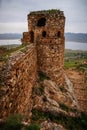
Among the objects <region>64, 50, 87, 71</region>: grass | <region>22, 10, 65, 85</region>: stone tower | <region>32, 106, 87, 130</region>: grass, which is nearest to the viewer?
<region>32, 106, 87, 130</region>: grass

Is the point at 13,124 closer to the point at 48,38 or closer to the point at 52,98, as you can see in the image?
the point at 52,98

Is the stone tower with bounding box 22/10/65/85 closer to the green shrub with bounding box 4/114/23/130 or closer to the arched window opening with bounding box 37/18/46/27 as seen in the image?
the arched window opening with bounding box 37/18/46/27

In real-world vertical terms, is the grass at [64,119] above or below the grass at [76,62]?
above

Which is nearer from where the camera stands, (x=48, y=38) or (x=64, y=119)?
(x=64, y=119)

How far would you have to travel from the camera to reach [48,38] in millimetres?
16688

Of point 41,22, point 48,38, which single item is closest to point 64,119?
point 48,38

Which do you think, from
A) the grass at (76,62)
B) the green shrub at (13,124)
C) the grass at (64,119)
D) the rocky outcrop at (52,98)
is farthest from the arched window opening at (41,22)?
the grass at (76,62)

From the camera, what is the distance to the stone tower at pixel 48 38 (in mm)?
16594

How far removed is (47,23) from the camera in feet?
54.4

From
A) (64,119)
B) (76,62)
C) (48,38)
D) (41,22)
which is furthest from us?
(76,62)

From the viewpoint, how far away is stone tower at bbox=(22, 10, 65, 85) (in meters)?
16.6

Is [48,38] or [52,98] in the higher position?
[48,38]

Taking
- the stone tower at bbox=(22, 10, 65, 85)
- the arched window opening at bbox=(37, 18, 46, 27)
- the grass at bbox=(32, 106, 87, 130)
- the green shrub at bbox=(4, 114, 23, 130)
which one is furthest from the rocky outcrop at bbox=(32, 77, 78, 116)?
the green shrub at bbox=(4, 114, 23, 130)

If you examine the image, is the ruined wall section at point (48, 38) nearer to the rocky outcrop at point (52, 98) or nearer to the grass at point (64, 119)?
the rocky outcrop at point (52, 98)
